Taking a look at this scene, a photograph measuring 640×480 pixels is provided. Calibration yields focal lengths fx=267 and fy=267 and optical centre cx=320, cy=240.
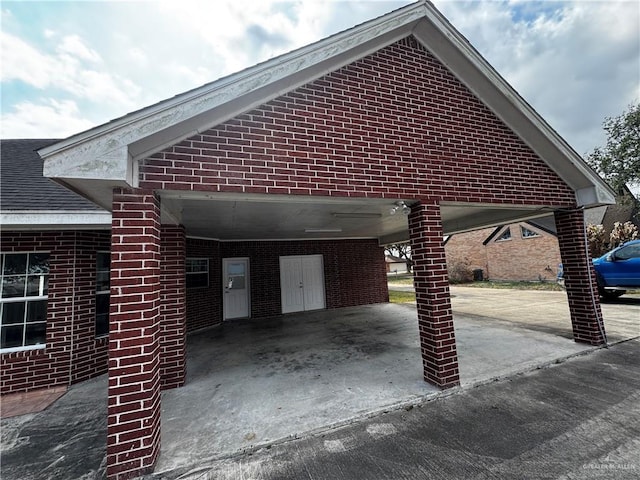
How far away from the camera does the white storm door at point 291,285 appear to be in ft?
35.6

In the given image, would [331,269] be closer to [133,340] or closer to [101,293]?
[101,293]

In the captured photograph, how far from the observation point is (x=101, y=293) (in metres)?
5.11

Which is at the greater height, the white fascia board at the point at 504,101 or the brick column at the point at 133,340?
the white fascia board at the point at 504,101

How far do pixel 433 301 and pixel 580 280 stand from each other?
12.5 feet

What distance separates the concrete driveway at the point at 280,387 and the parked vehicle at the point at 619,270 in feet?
4.89

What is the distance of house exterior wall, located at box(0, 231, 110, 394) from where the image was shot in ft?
14.5

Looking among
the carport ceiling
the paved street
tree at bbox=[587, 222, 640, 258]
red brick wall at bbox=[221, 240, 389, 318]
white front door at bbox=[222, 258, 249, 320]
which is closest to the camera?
the paved street

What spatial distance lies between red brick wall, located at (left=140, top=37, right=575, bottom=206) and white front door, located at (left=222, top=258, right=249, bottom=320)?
763 centimetres

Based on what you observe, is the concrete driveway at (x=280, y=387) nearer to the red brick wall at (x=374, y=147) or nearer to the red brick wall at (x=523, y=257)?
the red brick wall at (x=374, y=147)

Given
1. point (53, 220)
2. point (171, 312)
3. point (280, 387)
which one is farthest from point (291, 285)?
point (53, 220)

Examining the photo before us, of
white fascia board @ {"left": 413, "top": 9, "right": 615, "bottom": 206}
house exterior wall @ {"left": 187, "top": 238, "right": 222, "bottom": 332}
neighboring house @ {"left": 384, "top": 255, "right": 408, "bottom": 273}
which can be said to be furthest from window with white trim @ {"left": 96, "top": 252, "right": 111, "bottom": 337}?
neighboring house @ {"left": 384, "top": 255, "right": 408, "bottom": 273}

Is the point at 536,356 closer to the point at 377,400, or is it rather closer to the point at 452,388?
the point at 452,388

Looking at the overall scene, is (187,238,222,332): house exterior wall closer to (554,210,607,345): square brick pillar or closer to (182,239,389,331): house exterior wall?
(182,239,389,331): house exterior wall

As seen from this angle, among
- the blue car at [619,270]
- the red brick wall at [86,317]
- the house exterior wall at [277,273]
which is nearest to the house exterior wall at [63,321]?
the red brick wall at [86,317]
